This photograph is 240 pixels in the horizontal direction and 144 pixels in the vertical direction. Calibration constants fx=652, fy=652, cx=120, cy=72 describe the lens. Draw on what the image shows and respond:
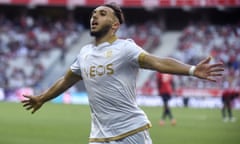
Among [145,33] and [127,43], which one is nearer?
[127,43]

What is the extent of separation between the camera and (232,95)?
85.6 ft

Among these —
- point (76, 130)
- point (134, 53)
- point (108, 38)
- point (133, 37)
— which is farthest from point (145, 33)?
point (134, 53)

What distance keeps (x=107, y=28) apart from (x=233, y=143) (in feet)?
34.3

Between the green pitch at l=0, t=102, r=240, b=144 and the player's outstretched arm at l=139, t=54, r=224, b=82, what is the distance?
965cm

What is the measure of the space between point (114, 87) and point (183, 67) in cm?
76

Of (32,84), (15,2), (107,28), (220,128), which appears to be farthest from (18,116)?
(15,2)

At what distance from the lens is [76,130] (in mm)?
19453

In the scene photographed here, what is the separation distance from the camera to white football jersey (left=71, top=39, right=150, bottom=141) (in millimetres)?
6500

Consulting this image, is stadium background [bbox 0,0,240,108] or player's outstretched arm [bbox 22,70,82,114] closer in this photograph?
player's outstretched arm [bbox 22,70,82,114]

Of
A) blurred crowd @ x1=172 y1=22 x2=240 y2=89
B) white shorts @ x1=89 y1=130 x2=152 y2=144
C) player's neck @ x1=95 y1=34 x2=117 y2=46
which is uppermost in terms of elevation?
player's neck @ x1=95 y1=34 x2=117 y2=46

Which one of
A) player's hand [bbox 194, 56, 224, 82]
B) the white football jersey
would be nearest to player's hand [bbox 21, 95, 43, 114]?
the white football jersey

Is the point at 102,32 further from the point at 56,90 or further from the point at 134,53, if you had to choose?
the point at 56,90

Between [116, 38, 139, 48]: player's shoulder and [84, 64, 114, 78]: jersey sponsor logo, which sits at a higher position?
[116, 38, 139, 48]: player's shoulder

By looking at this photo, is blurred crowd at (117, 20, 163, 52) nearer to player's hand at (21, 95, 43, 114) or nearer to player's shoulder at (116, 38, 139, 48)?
player's hand at (21, 95, 43, 114)
